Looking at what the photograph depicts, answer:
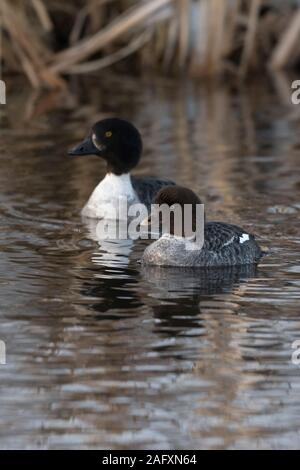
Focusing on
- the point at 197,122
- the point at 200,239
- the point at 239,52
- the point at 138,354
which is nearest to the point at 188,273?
the point at 200,239

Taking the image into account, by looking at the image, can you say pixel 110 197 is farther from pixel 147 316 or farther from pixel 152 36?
pixel 152 36

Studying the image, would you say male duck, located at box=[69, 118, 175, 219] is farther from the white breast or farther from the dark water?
the dark water

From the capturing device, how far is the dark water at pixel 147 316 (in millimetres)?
6703

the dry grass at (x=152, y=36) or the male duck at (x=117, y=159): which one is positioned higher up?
the dry grass at (x=152, y=36)

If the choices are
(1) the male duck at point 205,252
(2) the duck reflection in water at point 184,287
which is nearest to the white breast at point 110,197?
(1) the male duck at point 205,252

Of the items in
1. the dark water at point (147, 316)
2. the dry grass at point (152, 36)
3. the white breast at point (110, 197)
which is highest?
the dry grass at point (152, 36)

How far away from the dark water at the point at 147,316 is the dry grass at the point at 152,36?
2.25 m

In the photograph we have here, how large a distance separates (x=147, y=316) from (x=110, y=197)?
3.62 metres

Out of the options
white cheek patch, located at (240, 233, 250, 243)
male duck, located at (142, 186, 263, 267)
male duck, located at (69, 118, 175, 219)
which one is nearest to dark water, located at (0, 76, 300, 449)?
male duck, located at (142, 186, 263, 267)

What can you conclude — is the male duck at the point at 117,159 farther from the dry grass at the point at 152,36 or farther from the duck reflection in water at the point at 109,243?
the dry grass at the point at 152,36

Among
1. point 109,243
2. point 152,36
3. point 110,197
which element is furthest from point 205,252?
point 152,36

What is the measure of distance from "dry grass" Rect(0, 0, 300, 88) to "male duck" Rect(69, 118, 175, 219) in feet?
13.8

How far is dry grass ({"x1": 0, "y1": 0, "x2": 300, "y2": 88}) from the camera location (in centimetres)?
1731

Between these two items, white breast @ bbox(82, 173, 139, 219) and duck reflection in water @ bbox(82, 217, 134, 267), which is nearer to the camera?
duck reflection in water @ bbox(82, 217, 134, 267)
